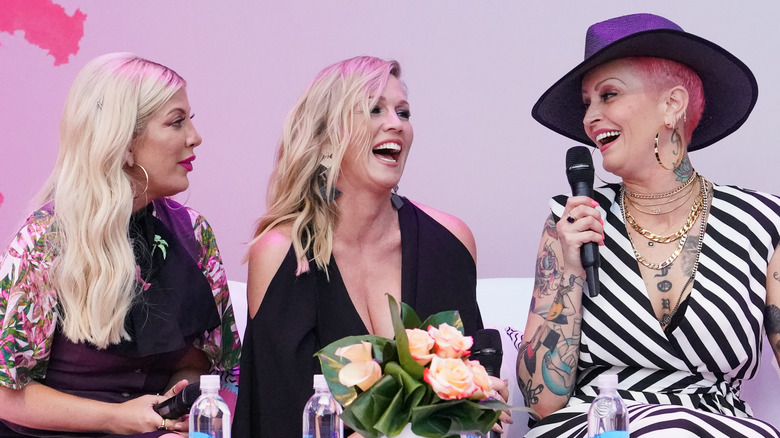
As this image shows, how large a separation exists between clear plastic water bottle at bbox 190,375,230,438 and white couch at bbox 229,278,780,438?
1092mm

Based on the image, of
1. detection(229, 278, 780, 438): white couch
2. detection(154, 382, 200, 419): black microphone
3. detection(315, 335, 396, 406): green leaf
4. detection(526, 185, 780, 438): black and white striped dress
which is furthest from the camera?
detection(229, 278, 780, 438): white couch

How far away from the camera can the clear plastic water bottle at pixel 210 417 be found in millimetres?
1895

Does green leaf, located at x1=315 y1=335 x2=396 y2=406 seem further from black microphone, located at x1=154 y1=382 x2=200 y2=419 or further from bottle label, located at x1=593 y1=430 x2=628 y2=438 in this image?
black microphone, located at x1=154 y1=382 x2=200 y2=419

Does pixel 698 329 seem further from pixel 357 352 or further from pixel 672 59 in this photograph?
pixel 357 352

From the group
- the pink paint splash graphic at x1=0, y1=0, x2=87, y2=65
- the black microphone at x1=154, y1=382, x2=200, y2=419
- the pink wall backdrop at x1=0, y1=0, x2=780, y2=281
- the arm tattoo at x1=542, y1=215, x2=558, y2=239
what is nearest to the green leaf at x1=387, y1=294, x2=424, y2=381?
the black microphone at x1=154, y1=382, x2=200, y2=419

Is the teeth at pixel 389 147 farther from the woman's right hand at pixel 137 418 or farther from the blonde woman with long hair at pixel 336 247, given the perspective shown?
the woman's right hand at pixel 137 418

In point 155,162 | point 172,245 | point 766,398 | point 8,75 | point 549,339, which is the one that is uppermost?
point 8,75

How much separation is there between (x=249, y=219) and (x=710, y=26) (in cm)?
172

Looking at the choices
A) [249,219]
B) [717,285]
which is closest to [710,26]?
[717,285]

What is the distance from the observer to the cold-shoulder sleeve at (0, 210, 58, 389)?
2410 mm

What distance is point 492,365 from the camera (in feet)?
6.23

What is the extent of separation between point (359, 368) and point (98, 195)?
1143 millimetres

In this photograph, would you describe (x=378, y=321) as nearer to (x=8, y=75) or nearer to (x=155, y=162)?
(x=155, y=162)

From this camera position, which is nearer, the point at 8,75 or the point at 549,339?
the point at 549,339
